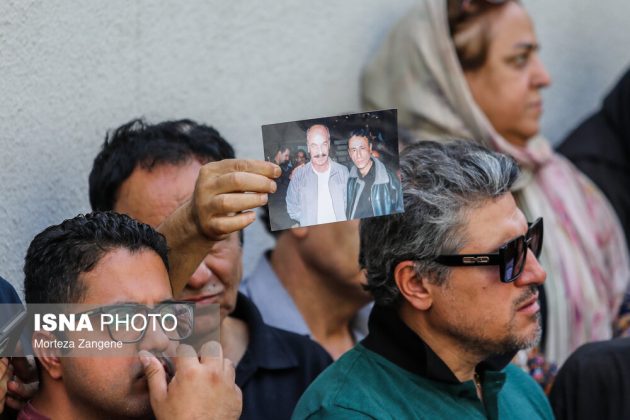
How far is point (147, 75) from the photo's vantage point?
366cm

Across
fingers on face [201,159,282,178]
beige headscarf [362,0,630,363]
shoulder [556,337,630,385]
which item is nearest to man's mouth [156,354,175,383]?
fingers on face [201,159,282,178]

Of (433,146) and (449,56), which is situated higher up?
(449,56)

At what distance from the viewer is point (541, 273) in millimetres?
2822

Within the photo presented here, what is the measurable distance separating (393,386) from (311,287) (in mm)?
1167

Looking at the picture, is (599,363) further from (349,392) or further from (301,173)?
(301,173)

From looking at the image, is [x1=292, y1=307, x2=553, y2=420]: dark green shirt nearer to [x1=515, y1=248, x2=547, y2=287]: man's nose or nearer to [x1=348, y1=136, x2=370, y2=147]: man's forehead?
[x1=515, y1=248, x2=547, y2=287]: man's nose

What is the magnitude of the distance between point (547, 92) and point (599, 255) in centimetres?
144

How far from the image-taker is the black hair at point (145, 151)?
3.02 meters

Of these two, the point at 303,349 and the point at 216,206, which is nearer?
the point at 216,206

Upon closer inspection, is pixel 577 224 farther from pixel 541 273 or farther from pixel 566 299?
pixel 541 273

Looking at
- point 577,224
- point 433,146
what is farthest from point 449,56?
point 433,146

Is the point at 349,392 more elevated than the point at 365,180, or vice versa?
the point at 365,180

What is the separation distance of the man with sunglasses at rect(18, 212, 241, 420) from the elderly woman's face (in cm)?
270

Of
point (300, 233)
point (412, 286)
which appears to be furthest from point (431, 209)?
point (300, 233)
